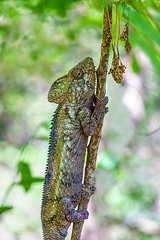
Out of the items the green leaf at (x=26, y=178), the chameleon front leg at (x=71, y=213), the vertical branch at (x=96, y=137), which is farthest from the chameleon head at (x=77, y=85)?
the chameleon front leg at (x=71, y=213)

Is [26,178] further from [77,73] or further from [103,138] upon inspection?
[103,138]

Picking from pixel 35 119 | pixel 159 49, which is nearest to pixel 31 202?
pixel 35 119

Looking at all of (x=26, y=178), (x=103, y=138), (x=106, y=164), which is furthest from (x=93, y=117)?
(x=103, y=138)

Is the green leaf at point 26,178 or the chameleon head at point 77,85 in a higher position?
the chameleon head at point 77,85

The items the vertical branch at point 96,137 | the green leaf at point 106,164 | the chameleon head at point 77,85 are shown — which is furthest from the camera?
the green leaf at point 106,164

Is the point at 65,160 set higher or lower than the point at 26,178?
higher

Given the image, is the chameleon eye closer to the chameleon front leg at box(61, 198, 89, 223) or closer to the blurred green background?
the blurred green background

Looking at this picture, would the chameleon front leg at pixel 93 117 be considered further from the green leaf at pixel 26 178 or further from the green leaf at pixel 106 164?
the green leaf at pixel 106 164
